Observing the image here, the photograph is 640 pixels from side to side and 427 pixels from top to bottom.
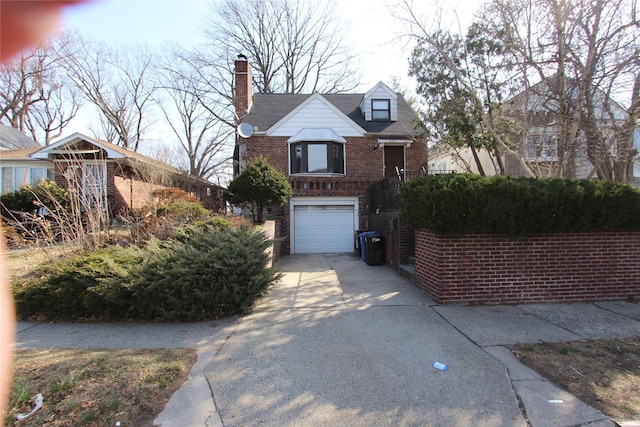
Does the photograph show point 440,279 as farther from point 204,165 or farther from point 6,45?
point 204,165

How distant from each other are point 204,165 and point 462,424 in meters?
34.1

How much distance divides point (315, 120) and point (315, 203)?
147 inches

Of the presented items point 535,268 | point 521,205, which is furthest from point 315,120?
point 535,268

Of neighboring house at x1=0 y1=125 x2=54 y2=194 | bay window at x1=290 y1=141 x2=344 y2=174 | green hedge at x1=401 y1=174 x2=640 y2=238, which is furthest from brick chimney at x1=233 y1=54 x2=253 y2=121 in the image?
green hedge at x1=401 y1=174 x2=640 y2=238

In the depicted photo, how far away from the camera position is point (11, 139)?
25.2 metres

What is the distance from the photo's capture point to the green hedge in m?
5.93

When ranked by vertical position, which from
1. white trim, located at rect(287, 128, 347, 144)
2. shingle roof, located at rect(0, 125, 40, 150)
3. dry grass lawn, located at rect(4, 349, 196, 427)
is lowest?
dry grass lawn, located at rect(4, 349, 196, 427)

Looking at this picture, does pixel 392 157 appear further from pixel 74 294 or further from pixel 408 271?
pixel 74 294

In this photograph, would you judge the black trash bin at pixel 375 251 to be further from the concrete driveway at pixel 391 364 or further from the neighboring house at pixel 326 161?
the neighboring house at pixel 326 161

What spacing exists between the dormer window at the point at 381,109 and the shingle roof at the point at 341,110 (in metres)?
0.39

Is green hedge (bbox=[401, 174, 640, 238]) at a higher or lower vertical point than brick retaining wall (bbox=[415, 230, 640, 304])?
higher

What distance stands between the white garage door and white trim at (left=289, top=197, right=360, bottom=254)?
11cm

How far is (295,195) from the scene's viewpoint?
1430 cm

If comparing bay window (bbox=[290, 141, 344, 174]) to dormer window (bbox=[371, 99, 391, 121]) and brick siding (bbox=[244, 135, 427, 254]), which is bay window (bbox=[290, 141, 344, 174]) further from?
dormer window (bbox=[371, 99, 391, 121])
